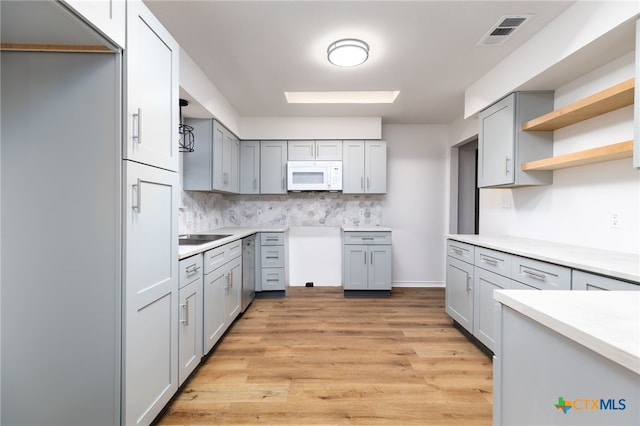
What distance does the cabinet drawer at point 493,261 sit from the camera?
2037mm

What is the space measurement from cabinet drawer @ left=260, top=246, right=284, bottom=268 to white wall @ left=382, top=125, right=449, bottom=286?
5.56ft

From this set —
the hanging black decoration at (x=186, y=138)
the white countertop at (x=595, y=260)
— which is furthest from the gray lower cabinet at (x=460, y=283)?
the hanging black decoration at (x=186, y=138)

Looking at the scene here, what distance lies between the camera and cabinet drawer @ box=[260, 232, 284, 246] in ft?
12.6

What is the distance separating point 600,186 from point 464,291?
1271 millimetres

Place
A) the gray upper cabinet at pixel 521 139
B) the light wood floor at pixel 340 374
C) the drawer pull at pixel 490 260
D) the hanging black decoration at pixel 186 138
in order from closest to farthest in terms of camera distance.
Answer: the light wood floor at pixel 340 374 < the drawer pull at pixel 490 260 < the gray upper cabinet at pixel 521 139 < the hanging black decoration at pixel 186 138

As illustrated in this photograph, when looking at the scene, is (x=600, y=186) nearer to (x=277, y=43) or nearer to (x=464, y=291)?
(x=464, y=291)

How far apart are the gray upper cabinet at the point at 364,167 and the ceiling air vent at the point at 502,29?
1.89m

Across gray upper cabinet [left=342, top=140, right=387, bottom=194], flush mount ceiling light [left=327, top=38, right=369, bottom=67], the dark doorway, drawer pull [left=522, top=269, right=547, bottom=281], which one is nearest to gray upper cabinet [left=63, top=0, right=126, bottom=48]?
flush mount ceiling light [left=327, top=38, right=369, bottom=67]

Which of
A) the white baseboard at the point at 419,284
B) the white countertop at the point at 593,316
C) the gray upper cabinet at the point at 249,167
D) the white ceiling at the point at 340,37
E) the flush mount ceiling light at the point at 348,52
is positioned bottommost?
the white baseboard at the point at 419,284

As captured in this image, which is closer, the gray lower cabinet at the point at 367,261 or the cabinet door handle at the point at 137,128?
the cabinet door handle at the point at 137,128

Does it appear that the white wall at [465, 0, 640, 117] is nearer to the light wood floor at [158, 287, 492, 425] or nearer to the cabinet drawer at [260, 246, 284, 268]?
the light wood floor at [158, 287, 492, 425]

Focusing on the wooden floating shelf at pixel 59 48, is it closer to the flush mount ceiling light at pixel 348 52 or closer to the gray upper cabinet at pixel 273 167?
the flush mount ceiling light at pixel 348 52

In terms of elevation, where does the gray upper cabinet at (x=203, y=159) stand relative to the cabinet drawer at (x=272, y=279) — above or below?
above

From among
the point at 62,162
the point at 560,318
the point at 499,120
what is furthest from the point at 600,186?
the point at 62,162
